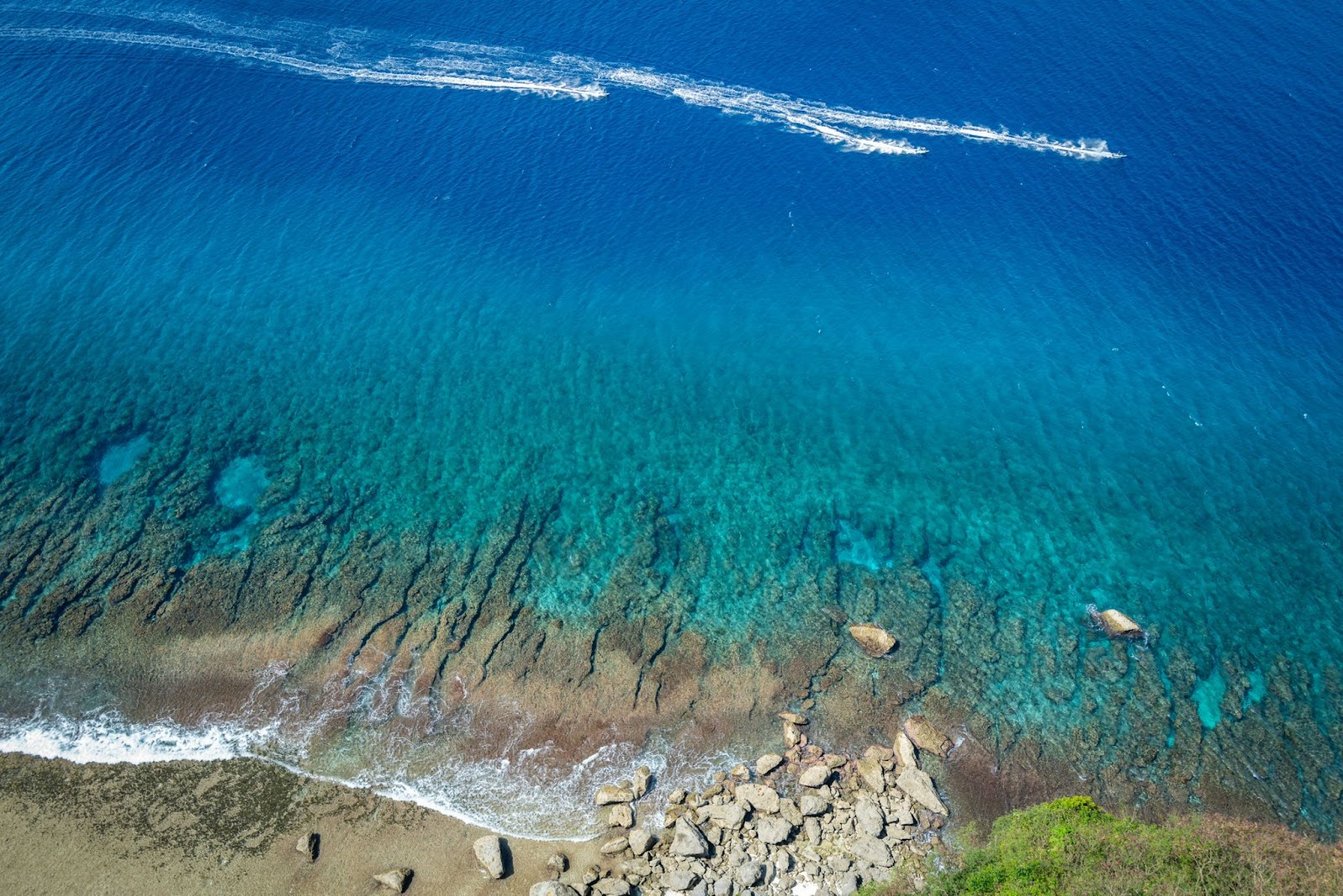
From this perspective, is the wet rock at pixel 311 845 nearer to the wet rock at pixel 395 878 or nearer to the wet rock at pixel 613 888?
the wet rock at pixel 395 878

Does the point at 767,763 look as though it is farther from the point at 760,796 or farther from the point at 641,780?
the point at 641,780

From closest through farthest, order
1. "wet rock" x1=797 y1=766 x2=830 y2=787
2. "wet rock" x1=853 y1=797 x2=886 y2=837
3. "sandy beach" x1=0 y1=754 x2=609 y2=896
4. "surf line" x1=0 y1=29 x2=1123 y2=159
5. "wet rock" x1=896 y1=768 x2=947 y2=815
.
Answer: "sandy beach" x1=0 y1=754 x2=609 y2=896 → "wet rock" x1=853 y1=797 x2=886 y2=837 → "wet rock" x1=896 y1=768 x2=947 y2=815 → "wet rock" x1=797 y1=766 x2=830 y2=787 → "surf line" x1=0 y1=29 x2=1123 y2=159

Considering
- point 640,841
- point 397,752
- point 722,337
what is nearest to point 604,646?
point 640,841

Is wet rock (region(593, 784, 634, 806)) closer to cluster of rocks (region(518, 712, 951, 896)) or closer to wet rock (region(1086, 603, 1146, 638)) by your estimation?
cluster of rocks (region(518, 712, 951, 896))

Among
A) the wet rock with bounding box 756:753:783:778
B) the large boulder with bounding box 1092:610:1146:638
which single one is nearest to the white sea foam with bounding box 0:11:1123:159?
the large boulder with bounding box 1092:610:1146:638

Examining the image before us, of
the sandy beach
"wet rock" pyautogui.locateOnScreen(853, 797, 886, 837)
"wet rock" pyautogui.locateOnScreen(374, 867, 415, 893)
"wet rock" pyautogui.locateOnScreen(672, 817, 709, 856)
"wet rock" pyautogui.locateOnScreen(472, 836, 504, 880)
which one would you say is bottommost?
the sandy beach
